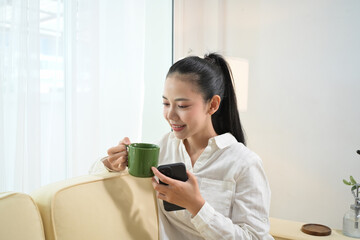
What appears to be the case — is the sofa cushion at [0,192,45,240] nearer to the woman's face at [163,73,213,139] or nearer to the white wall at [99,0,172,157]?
the woman's face at [163,73,213,139]

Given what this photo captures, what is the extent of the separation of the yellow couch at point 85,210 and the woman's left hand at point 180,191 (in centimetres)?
16

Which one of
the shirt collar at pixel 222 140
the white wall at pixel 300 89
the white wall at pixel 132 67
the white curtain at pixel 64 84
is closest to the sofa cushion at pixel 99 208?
the shirt collar at pixel 222 140

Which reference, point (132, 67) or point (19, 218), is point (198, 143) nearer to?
point (19, 218)

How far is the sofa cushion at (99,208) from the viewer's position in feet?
3.17

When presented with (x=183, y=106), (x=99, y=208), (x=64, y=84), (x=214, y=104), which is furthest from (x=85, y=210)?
(x=64, y=84)

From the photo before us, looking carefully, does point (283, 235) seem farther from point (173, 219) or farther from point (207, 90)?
point (207, 90)

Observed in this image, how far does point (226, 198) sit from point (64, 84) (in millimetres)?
1007

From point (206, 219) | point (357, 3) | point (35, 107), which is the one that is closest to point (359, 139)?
point (357, 3)

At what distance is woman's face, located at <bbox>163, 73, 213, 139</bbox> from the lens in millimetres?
1232

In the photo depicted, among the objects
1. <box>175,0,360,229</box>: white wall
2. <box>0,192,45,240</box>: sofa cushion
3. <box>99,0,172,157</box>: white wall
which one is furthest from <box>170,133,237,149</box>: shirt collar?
<box>175,0,360,229</box>: white wall

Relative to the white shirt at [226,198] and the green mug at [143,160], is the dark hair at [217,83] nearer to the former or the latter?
the white shirt at [226,198]

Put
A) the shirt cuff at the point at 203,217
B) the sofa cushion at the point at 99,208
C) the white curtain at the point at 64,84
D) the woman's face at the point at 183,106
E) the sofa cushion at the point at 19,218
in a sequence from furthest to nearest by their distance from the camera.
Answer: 1. the white curtain at the point at 64,84
2. the woman's face at the point at 183,106
3. the shirt cuff at the point at 203,217
4. the sofa cushion at the point at 99,208
5. the sofa cushion at the point at 19,218

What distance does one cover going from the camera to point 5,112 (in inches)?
62.7

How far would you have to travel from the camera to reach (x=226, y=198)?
3.99ft
